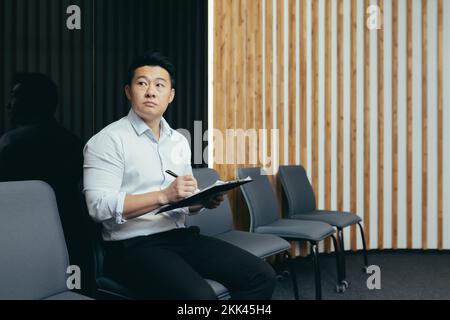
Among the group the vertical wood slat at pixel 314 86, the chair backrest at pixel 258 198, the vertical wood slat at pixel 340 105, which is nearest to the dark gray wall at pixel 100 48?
the chair backrest at pixel 258 198

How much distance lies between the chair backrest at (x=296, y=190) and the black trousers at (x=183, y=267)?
177cm

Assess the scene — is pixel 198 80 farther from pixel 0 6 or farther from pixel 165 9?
pixel 0 6

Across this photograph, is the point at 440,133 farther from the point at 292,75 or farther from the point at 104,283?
the point at 104,283

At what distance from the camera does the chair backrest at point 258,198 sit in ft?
10.5

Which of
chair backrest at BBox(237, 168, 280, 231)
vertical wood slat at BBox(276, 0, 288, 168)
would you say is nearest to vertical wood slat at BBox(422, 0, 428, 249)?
vertical wood slat at BBox(276, 0, 288, 168)

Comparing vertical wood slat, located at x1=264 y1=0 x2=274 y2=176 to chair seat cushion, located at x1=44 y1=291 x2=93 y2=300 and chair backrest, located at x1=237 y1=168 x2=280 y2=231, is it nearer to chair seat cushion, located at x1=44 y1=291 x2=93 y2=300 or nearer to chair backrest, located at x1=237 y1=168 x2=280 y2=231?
chair backrest, located at x1=237 y1=168 x2=280 y2=231

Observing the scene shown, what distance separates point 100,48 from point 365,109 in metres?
3.00

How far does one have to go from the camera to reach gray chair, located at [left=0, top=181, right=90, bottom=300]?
1459 millimetres

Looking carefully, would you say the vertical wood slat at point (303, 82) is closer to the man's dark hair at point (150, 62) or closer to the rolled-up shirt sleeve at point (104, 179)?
the man's dark hair at point (150, 62)

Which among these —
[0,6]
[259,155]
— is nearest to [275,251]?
[259,155]

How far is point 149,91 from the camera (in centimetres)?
203

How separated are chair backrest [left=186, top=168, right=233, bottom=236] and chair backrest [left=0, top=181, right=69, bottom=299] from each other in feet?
3.44

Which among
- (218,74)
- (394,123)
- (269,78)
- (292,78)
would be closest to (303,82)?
(292,78)
